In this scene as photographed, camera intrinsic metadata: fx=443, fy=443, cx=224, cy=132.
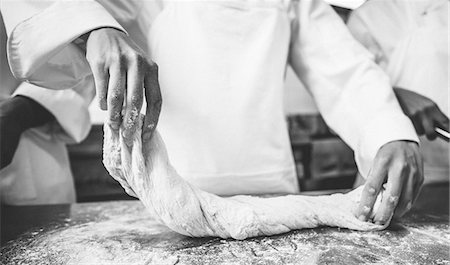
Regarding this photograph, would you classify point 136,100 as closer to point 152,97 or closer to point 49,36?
point 152,97

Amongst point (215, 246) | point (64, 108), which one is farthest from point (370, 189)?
point (64, 108)

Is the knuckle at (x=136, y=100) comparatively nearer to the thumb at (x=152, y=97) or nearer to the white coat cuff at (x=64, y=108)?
the thumb at (x=152, y=97)

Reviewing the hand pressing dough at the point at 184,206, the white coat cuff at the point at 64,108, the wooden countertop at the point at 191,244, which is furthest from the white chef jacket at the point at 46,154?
the hand pressing dough at the point at 184,206

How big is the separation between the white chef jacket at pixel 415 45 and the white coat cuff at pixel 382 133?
0.53 metres

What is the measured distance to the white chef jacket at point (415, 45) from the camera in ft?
5.49

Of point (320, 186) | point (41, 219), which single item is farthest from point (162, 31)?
point (320, 186)

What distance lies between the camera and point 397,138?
1.16 m

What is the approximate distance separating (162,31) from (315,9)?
0.53 metres

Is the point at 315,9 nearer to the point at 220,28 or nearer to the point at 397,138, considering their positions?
the point at 220,28

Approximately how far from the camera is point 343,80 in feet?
4.57

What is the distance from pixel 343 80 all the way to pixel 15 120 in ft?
3.25

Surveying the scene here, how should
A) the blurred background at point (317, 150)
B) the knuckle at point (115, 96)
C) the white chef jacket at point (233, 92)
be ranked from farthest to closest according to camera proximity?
the blurred background at point (317, 150)
the white chef jacket at point (233, 92)
the knuckle at point (115, 96)

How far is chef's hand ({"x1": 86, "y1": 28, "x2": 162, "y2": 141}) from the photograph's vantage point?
0.84 meters

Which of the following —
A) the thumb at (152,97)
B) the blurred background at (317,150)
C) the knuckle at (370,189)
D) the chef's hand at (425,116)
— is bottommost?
the blurred background at (317,150)
